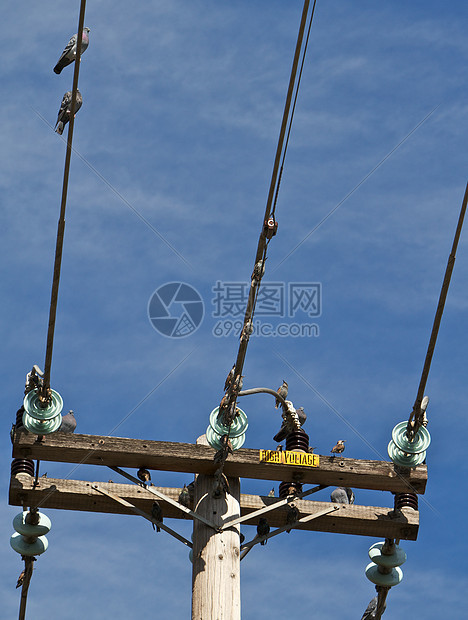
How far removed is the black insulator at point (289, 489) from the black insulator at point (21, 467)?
233cm

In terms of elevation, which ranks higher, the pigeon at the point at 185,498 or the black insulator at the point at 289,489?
the black insulator at the point at 289,489

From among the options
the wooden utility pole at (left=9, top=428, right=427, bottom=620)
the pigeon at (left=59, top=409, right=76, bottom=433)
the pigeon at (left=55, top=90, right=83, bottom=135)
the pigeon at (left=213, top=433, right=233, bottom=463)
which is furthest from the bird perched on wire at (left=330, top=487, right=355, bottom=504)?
the pigeon at (left=55, top=90, right=83, bottom=135)

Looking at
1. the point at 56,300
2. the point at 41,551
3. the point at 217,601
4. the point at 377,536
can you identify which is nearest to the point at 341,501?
the point at 377,536

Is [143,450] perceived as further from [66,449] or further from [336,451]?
[336,451]

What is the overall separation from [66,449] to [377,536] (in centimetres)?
313

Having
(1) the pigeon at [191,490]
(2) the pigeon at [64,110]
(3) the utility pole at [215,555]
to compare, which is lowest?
(3) the utility pole at [215,555]

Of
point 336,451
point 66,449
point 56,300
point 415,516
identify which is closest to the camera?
point 56,300

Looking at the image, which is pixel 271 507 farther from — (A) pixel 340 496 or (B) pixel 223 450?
(A) pixel 340 496

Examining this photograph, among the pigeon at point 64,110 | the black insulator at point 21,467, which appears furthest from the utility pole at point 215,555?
the pigeon at point 64,110

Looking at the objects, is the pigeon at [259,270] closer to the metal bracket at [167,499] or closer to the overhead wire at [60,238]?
the overhead wire at [60,238]

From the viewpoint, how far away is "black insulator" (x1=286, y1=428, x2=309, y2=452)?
10.9 metres

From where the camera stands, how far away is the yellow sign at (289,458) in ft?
34.5

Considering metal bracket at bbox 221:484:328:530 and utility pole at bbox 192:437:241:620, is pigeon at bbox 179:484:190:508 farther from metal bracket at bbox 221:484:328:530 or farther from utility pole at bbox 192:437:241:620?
metal bracket at bbox 221:484:328:530

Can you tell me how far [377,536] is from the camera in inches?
437
